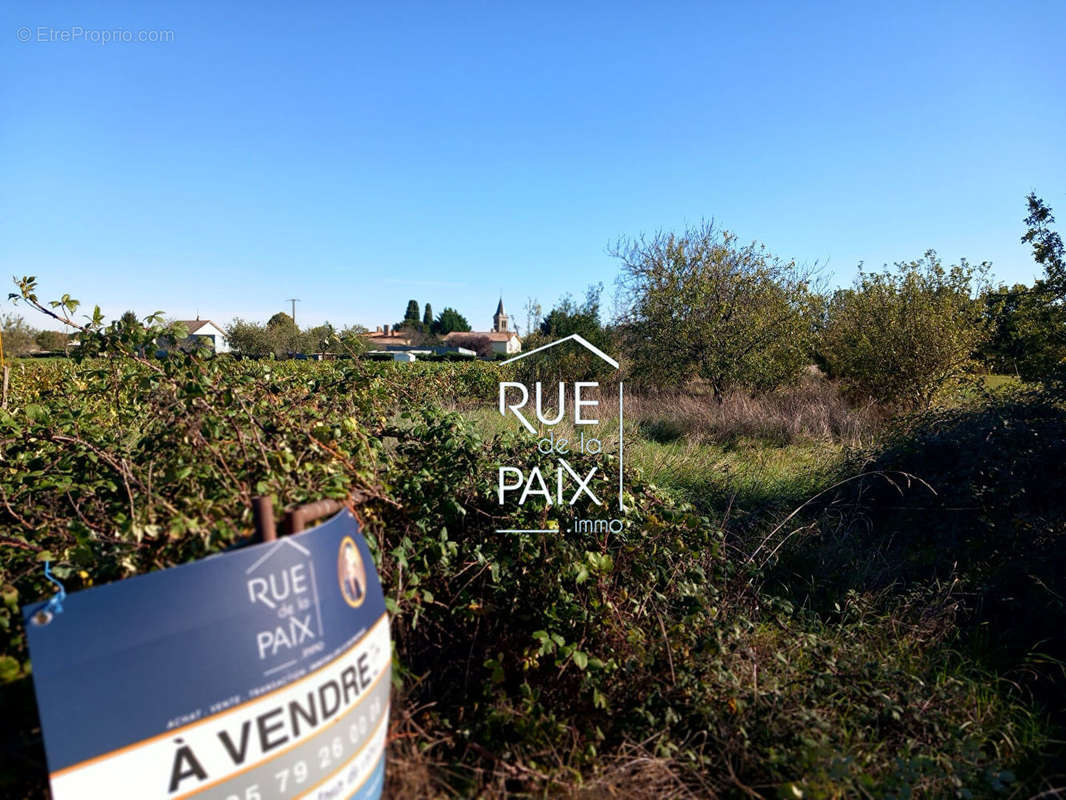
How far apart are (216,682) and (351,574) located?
0.46 m

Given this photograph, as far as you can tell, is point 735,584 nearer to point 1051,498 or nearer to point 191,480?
point 1051,498

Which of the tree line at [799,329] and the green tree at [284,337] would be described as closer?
the tree line at [799,329]

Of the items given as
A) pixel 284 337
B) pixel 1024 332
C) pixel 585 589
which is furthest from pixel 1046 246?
pixel 284 337

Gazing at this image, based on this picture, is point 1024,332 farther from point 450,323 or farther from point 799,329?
point 450,323

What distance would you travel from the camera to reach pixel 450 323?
280 ft

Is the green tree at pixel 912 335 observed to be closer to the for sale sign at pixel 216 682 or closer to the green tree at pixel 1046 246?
the green tree at pixel 1046 246

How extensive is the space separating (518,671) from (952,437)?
4886 millimetres

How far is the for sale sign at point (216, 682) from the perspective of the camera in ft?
4.98

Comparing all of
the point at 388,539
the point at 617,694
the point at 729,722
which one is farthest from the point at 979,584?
the point at 388,539

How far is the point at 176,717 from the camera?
159 centimetres

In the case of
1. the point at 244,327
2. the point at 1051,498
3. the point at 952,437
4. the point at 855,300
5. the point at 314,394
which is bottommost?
the point at 1051,498

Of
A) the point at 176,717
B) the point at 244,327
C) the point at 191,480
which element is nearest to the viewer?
the point at 176,717

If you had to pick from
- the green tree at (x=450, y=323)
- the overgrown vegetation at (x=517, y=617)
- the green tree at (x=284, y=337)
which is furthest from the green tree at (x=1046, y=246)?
the green tree at (x=450, y=323)

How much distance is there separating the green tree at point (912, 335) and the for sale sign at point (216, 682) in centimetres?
1249
